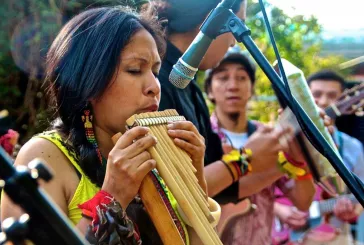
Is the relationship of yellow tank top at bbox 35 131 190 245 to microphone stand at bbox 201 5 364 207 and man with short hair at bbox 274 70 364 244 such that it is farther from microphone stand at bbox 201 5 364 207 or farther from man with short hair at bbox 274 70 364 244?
man with short hair at bbox 274 70 364 244

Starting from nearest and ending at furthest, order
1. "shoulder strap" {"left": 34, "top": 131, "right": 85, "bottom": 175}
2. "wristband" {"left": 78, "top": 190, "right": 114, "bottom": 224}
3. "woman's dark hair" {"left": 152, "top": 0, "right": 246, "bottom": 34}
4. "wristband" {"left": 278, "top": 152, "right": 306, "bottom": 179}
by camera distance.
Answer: "wristband" {"left": 78, "top": 190, "right": 114, "bottom": 224} < "shoulder strap" {"left": 34, "top": 131, "right": 85, "bottom": 175} < "woman's dark hair" {"left": 152, "top": 0, "right": 246, "bottom": 34} < "wristband" {"left": 278, "top": 152, "right": 306, "bottom": 179}

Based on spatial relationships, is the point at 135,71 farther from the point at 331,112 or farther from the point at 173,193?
the point at 331,112

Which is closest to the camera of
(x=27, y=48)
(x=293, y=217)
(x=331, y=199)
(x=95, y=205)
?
(x=95, y=205)

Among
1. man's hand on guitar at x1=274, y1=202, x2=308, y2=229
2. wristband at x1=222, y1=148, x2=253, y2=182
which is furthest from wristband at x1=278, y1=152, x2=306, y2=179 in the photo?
man's hand on guitar at x1=274, y1=202, x2=308, y2=229

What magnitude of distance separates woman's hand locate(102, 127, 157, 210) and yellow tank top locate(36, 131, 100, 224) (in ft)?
0.34

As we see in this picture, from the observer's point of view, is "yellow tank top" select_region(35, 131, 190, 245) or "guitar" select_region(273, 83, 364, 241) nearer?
"yellow tank top" select_region(35, 131, 190, 245)

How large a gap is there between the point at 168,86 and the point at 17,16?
2789mm

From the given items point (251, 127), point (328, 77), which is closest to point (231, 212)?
point (251, 127)

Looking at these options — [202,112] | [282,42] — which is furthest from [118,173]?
[282,42]

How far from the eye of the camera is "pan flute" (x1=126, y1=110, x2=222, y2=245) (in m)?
1.61

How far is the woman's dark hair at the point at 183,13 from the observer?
2.49 m

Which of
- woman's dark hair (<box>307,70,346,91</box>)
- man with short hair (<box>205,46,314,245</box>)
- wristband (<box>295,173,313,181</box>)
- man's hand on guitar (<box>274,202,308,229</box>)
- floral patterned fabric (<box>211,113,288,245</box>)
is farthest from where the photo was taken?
woman's dark hair (<box>307,70,346,91</box>)

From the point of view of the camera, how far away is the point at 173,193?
161cm

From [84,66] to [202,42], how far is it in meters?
0.39
